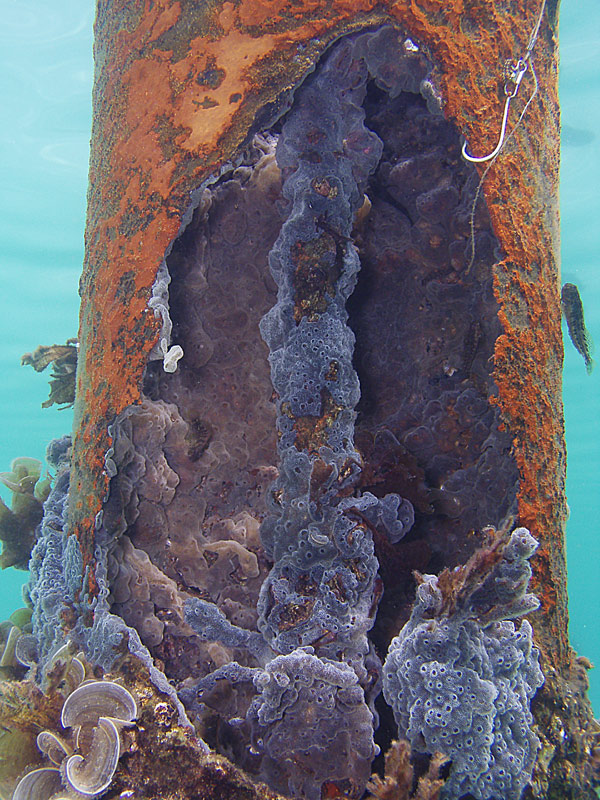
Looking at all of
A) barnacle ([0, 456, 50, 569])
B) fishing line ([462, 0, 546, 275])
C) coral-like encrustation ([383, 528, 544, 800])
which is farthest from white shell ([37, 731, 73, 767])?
fishing line ([462, 0, 546, 275])

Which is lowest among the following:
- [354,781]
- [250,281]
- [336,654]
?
[354,781]

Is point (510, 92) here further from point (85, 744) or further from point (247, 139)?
point (85, 744)

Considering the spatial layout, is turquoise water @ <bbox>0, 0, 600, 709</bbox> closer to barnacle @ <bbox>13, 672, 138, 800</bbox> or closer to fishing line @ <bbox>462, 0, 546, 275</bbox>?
fishing line @ <bbox>462, 0, 546, 275</bbox>

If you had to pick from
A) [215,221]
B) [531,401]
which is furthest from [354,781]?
[215,221]

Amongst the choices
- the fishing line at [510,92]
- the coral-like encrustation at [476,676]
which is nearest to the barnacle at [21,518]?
the coral-like encrustation at [476,676]

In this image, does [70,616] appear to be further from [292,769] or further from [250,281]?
[250,281]

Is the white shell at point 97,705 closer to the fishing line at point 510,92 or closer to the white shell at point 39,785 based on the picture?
the white shell at point 39,785

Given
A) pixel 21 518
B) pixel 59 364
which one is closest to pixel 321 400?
pixel 59 364
